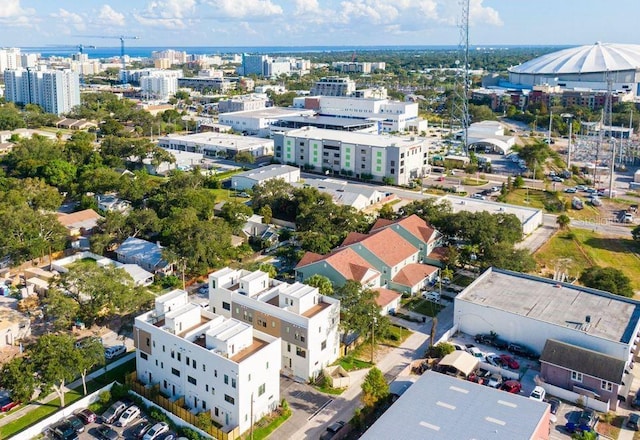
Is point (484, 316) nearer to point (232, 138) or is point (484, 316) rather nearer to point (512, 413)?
point (512, 413)

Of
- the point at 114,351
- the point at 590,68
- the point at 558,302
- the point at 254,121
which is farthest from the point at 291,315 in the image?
the point at 590,68

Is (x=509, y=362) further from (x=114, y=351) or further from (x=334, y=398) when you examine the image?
(x=114, y=351)

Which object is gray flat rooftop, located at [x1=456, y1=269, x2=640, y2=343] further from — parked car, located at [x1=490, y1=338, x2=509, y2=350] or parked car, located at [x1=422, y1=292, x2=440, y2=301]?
parked car, located at [x1=422, y1=292, x2=440, y2=301]

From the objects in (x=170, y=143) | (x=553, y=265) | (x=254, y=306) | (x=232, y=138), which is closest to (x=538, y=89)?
(x=232, y=138)

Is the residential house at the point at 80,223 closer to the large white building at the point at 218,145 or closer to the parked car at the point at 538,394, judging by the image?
the large white building at the point at 218,145

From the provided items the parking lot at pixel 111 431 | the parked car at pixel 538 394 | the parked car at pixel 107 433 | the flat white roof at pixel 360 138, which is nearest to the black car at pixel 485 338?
the parked car at pixel 538 394
